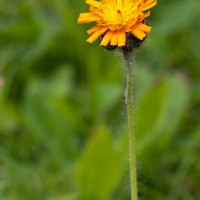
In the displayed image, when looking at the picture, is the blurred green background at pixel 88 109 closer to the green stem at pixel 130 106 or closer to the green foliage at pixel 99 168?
the green foliage at pixel 99 168

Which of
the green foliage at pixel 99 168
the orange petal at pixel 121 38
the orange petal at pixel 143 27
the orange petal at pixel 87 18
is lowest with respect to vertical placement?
the green foliage at pixel 99 168

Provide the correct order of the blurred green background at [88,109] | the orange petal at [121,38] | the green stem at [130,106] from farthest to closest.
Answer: the blurred green background at [88,109] < the green stem at [130,106] < the orange petal at [121,38]

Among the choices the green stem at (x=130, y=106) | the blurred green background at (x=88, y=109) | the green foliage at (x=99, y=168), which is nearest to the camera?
the green stem at (x=130, y=106)

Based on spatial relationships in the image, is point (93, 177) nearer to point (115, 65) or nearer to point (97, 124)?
point (97, 124)

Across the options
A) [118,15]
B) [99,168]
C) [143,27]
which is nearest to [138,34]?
[143,27]

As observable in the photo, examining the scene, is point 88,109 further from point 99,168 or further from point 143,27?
point 143,27

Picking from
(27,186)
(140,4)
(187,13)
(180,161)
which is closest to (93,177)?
(27,186)

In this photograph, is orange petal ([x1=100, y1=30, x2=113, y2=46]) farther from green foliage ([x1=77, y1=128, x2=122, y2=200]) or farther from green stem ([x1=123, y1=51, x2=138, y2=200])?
green foliage ([x1=77, y1=128, x2=122, y2=200])

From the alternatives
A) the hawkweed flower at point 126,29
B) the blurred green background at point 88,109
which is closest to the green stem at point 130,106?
the hawkweed flower at point 126,29
